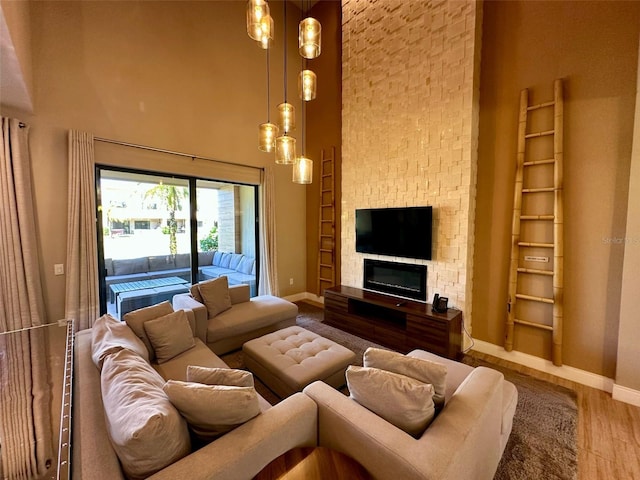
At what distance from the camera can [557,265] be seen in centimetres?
268

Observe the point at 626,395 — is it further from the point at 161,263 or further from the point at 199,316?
the point at 161,263

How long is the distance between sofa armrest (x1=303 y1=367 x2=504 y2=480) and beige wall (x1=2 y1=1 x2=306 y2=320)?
11.4 feet

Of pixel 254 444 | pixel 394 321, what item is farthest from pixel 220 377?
pixel 394 321

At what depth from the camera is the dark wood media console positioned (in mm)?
3037

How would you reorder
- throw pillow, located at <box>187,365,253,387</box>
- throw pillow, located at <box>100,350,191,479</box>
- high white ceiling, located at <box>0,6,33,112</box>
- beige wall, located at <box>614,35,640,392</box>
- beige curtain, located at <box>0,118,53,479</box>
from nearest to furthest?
throw pillow, located at <box>100,350,191,479</box> → throw pillow, located at <box>187,365,253,387</box> → high white ceiling, located at <box>0,6,33,112</box> → beige curtain, located at <box>0,118,53,479</box> → beige wall, located at <box>614,35,640,392</box>

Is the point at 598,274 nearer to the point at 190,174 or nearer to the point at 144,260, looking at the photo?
the point at 190,174

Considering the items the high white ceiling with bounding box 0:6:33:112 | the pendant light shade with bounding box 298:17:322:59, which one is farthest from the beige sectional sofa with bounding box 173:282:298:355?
the pendant light shade with bounding box 298:17:322:59

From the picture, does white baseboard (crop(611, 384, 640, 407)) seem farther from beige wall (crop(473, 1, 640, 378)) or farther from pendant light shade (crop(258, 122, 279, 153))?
pendant light shade (crop(258, 122, 279, 153))

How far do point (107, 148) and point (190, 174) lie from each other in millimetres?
997

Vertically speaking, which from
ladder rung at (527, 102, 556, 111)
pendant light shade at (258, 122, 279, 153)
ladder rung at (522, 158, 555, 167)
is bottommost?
ladder rung at (522, 158, 555, 167)

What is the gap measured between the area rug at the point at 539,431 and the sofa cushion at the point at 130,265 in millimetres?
1914

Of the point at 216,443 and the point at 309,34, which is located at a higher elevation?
the point at 309,34

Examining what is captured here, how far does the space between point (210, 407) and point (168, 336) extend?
4.53 ft

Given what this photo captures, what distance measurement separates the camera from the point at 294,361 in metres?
2.31
